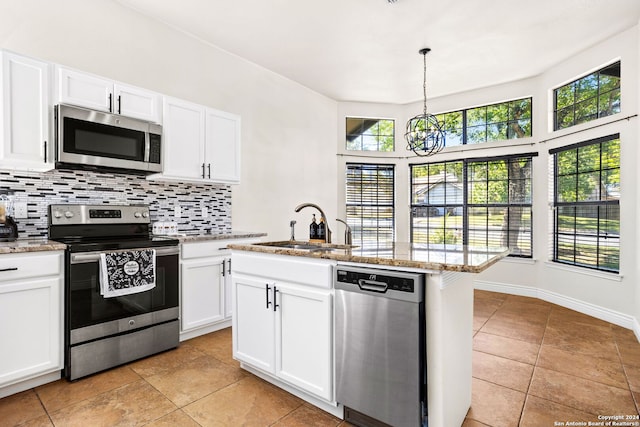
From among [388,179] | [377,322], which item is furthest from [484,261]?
[388,179]

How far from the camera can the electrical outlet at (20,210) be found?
8.31ft

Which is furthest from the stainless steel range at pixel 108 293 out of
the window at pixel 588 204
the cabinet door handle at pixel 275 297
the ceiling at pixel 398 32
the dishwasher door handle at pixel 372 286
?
the window at pixel 588 204

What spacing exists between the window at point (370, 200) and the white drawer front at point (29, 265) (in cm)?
427

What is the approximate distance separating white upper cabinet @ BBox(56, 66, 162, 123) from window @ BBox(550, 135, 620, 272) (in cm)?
467

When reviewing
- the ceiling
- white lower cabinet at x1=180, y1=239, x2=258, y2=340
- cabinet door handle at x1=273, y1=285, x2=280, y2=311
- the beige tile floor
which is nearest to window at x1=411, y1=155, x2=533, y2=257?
the ceiling

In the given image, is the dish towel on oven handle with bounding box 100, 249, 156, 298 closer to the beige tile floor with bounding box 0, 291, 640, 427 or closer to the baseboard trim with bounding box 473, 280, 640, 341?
the beige tile floor with bounding box 0, 291, 640, 427

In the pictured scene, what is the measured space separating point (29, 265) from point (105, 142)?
1053 millimetres

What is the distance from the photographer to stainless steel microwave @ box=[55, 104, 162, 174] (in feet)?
8.05

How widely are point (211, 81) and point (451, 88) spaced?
11.5ft

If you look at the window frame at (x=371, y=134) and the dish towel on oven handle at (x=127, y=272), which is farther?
the window frame at (x=371, y=134)

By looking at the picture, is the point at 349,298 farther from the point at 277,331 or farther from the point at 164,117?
the point at 164,117

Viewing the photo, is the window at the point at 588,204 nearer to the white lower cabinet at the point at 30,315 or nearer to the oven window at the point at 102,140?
the oven window at the point at 102,140

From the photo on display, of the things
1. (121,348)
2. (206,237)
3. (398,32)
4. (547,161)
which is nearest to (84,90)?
(206,237)

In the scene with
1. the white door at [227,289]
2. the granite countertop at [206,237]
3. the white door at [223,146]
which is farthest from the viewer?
the white door at [223,146]
